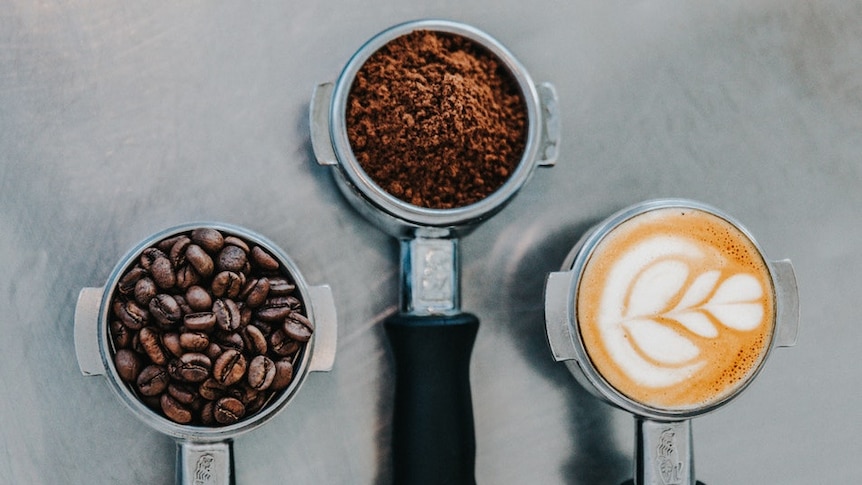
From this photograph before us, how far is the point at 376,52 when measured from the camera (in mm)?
728

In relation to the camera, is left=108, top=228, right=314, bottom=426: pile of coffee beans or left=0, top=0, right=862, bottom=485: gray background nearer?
left=108, top=228, right=314, bottom=426: pile of coffee beans

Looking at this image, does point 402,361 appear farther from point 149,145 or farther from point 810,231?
point 810,231

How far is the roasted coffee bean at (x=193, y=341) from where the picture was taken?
658mm

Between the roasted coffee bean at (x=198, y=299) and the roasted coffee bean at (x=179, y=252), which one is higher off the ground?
the roasted coffee bean at (x=179, y=252)

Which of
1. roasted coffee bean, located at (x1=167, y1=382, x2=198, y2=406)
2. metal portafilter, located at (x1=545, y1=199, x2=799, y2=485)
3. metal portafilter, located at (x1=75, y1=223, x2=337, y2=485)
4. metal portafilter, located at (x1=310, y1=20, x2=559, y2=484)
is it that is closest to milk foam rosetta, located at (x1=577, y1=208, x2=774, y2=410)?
metal portafilter, located at (x1=545, y1=199, x2=799, y2=485)

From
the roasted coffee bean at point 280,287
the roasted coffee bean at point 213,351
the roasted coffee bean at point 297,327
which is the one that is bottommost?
the roasted coffee bean at point 213,351

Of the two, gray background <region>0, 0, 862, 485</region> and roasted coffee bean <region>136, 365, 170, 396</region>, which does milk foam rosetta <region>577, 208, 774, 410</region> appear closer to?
gray background <region>0, 0, 862, 485</region>

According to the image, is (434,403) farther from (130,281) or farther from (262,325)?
(130,281)

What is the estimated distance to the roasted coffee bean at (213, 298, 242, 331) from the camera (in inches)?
26.3

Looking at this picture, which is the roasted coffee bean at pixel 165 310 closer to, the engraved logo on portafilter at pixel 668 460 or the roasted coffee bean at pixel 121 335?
the roasted coffee bean at pixel 121 335

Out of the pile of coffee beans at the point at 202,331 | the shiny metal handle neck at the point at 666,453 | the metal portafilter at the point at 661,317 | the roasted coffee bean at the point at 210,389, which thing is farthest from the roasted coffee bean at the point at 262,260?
the shiny metal handle neck at the point at 666,453

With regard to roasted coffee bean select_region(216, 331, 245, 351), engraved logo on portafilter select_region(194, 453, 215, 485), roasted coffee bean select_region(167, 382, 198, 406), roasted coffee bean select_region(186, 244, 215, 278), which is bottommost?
engraved logo on portafilter select_region(194, 453, 215, 485)

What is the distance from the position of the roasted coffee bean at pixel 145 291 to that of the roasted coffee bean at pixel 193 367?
0.06 m

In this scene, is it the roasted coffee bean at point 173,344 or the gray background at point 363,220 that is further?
the gray background at point 363,220
